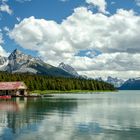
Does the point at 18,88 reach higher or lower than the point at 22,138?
higher

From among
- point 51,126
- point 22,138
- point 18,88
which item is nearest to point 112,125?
point 51,126

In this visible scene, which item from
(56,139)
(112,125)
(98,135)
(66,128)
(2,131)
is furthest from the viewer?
(112,125)

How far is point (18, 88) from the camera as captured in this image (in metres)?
185

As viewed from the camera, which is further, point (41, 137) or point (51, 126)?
point (51, 126)

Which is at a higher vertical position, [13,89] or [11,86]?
[11,86]

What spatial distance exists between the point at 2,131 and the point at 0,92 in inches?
5701

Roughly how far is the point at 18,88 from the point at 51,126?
5346 inches

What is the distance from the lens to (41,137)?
40906mm

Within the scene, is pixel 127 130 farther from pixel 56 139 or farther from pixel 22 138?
pixel 22 138

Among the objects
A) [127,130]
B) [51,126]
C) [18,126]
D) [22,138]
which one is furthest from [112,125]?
[22,138]

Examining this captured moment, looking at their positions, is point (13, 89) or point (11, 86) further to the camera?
point (11, 86)

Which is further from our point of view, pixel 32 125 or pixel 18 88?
pixel 18 88

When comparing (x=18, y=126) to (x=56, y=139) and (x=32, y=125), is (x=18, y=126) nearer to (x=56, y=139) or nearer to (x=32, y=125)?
(x=32, y=125)

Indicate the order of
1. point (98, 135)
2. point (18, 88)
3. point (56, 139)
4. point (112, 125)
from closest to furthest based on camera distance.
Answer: point (56, 139), point (98, 135), point (112, 125), point (18, 88)
